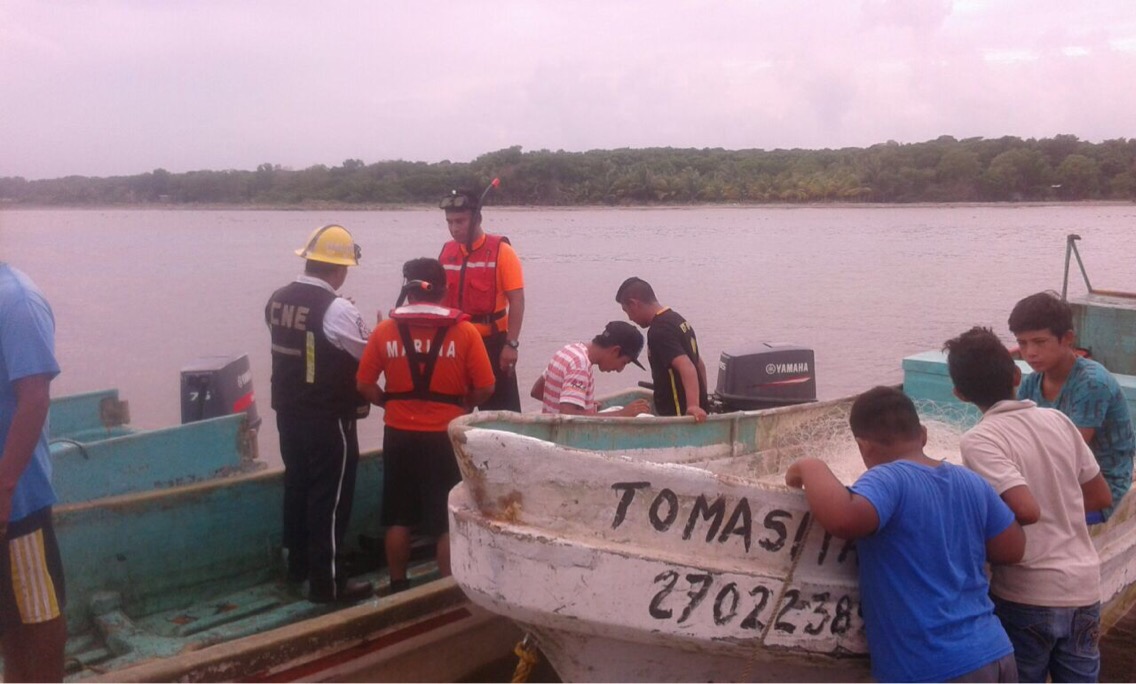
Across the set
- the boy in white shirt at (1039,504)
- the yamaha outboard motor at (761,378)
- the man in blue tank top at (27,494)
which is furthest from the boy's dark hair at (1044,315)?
the man in blue tank top at (27,494)

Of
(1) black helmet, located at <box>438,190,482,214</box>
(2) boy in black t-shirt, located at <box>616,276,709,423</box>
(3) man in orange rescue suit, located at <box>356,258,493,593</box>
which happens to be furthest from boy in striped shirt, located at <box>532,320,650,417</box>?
(1) black helmet, located at <box>438,190,482,214</box>

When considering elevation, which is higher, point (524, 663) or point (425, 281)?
point (425, 281)

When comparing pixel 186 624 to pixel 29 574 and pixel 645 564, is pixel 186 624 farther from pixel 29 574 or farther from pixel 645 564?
pixel 645 564

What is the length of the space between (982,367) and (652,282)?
78.4 ft

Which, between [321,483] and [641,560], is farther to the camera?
[321,483]

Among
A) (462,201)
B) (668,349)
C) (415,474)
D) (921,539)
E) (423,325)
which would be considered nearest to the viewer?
(921,539)

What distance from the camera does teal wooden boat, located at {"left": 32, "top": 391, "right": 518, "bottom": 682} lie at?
3.46 m

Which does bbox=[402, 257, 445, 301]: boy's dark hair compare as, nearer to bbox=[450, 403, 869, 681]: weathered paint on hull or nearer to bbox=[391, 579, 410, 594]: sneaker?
bbox=[450, 403, 869, 681]: weathered paint on hull

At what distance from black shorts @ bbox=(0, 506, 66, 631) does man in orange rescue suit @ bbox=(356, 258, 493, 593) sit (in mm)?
1384

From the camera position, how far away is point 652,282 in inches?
1053

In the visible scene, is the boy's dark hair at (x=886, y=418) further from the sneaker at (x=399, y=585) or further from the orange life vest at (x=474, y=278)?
the orange life vest at (x=474, y=278)

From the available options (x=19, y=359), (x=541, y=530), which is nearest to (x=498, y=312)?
(x=541, y=530)

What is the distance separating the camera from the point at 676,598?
10.0 feet

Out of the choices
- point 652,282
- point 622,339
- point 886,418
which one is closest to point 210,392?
point 622,339
